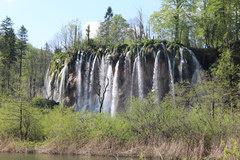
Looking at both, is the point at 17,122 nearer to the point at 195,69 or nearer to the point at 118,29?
the point at 195,69

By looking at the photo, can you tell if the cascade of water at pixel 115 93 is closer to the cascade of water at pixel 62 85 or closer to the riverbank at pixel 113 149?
the cascade of water at pixel 62 85

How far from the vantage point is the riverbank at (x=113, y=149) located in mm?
13691

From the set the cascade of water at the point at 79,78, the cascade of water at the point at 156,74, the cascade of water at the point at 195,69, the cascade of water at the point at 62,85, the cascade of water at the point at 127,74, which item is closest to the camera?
the cascade of water at the point at 195,69

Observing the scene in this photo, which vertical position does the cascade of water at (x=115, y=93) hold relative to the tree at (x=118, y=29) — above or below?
below

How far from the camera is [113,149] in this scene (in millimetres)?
16172

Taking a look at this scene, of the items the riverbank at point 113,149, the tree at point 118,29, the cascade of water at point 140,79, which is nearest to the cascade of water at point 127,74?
the cascade of water at point 140,79

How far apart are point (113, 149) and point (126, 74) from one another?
1629cm

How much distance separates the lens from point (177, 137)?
1482 cm

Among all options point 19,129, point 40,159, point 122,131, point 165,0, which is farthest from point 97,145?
point 165,0

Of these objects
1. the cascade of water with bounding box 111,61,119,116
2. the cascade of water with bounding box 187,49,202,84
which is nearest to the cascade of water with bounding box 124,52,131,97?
the cascade of water with bounding box 111,61,119,116

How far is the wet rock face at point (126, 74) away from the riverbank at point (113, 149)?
33.8ft

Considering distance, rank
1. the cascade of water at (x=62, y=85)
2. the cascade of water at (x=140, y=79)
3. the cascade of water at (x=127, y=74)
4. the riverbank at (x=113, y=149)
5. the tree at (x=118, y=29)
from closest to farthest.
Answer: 1. the riverbank at (x=113, y=149)
2. the cascade of water at (x=140, y=79)
3. the cascade of water at (x=127, y=74)
4. the cascade of water at (x=62, y=85)
5. the tree at (x=118, y=29)

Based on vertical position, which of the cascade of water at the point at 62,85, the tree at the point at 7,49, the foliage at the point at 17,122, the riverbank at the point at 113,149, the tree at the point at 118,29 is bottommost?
the riverbank at the point at 113,149

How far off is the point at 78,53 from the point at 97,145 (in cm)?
2229
